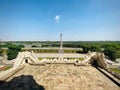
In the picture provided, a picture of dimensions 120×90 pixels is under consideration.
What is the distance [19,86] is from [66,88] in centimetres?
288

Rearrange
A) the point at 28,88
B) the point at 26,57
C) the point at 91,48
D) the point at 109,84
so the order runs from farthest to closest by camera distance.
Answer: the point at 91,48 → the point at 26,57 → the point at 109,84 → the point at 28,88

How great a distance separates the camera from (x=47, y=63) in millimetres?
14266

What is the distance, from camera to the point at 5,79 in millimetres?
8398

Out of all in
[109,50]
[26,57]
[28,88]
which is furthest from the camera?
[109,50]

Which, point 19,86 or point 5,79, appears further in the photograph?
point 5,79

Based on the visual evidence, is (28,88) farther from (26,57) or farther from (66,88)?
(26,57)

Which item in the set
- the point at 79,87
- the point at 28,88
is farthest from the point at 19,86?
the point at 79,87

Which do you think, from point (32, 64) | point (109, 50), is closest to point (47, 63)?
point (32, 64)

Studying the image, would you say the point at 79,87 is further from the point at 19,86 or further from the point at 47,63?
the point at 47,63

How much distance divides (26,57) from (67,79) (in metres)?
6.82

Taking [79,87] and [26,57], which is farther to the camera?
[26,57]

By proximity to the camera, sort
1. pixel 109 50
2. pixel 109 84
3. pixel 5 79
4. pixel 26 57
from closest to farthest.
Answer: pixel 109 84
pixel 5 79
pixel 26 57
pixel 109 50

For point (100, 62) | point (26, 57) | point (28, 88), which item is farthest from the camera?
point (26, 57)

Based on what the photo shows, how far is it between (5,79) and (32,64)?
5.08 m
